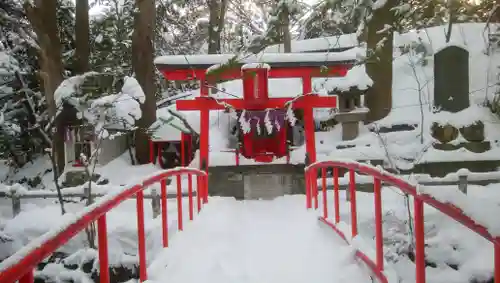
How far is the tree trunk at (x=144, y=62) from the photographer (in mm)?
13844

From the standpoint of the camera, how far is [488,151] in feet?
37.1

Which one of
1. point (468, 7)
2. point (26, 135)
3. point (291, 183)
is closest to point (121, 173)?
point (26, 135)

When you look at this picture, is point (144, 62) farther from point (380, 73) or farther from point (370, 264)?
point (370, 264)

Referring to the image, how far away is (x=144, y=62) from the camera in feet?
46.4

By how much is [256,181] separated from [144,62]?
20.6 feet

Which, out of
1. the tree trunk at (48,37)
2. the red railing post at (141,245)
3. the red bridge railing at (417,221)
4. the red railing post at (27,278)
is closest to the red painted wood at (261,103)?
the red bridge railing at (417,221)

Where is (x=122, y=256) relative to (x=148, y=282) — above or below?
below

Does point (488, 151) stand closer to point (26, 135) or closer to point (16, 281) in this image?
point (16, 281)

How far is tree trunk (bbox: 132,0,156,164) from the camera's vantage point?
13.8 meters

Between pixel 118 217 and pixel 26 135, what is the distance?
8618 millimetres

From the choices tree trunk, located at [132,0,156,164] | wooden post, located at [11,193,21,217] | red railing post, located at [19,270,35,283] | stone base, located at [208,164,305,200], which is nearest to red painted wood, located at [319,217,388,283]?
red railing post, located at [19,270,35,283]

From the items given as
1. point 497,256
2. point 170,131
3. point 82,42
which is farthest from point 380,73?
point 497,256

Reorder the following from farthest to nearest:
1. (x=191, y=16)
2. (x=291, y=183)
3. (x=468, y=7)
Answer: (x=191, y=16) → (x=291, y=183) → (x=468, y=7)

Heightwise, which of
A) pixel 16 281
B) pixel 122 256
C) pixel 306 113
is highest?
pixel 306 113
